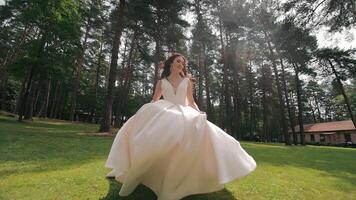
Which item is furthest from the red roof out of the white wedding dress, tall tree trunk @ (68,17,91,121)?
the white wedding dress

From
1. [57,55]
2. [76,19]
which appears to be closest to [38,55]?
[57,55]

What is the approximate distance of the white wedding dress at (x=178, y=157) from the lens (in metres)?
2.77

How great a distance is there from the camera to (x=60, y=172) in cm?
452

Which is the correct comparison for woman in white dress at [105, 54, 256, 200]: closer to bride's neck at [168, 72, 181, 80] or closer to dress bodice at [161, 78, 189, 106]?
dress bodice at [161, 78, 189, 106]

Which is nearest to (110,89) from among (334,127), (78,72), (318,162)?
(318,162)

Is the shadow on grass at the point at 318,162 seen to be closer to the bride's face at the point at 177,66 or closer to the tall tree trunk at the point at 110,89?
the bride's face at the point at 177,66

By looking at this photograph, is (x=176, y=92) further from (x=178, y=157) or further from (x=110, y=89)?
(x=110, y=89)

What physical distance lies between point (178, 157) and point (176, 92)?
1.21m

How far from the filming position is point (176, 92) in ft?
12.3

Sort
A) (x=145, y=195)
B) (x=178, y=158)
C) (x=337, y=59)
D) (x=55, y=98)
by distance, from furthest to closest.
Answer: (x=55, y=98), (x=337, y=59), (x=145, y=195), (x=178, y=158)

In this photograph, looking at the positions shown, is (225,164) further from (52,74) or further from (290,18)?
(52,74)

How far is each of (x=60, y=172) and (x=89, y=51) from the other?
3178cm

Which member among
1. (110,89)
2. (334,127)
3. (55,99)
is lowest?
(110,89)

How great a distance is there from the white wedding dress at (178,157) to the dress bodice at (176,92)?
544mm
